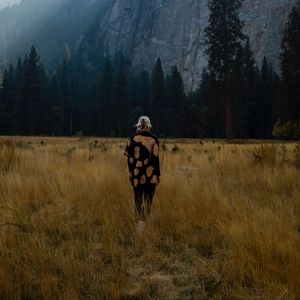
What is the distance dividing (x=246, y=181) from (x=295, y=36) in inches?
1330

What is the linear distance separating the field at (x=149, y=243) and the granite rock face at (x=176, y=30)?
3848 inches

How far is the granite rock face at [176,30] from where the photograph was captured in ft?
325

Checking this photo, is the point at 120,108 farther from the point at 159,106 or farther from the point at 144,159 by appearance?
the point at 144,159

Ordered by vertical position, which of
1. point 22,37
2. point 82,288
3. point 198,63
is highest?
point 22,37

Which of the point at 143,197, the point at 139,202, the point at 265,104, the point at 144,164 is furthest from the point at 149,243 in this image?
the point at 265,104

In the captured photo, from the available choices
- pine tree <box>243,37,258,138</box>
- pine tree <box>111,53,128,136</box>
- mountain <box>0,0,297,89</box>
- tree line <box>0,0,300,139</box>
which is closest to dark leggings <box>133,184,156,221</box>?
tree line <box>0,0,300,139</box>

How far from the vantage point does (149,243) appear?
445 centimetres

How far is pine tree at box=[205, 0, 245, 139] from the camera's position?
109 feet

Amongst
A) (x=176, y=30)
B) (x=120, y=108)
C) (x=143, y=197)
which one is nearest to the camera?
(x=143, y=197)

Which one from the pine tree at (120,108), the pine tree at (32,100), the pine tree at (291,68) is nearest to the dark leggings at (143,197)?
the pine tree at (291,68)

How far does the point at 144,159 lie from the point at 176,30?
125 m

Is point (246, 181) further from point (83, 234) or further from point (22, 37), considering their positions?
point (22, 37)

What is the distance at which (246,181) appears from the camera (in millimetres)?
8320

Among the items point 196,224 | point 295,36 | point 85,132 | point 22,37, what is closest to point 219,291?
point 196,224
